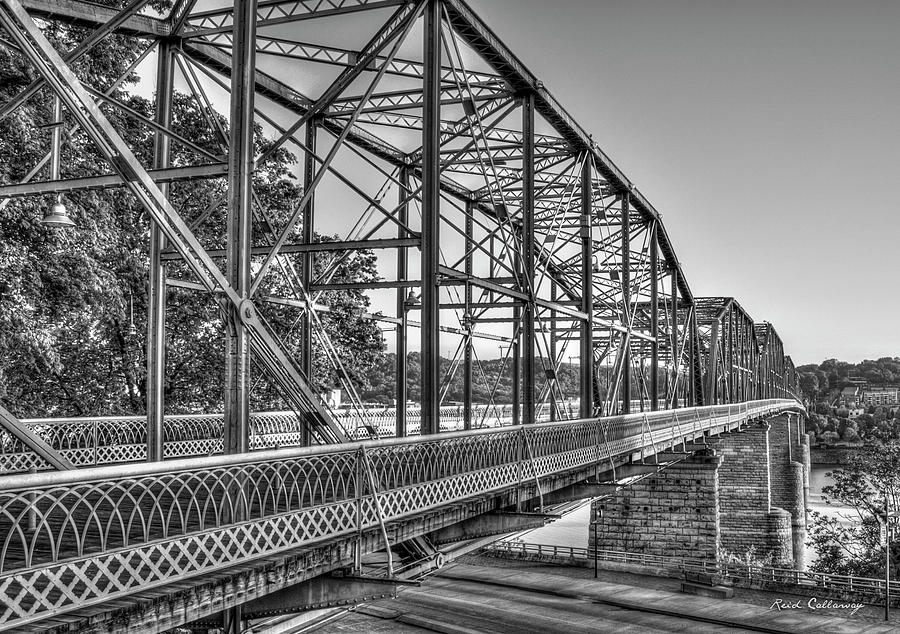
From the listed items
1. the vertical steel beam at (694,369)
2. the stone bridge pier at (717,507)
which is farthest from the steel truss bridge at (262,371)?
the vertical steel beam at (694,369)

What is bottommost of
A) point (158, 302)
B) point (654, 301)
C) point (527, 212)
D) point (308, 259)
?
point (158, 302)

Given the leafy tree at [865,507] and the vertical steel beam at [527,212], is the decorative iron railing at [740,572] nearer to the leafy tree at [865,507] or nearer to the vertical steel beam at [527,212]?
the leafy tree at [865,507]

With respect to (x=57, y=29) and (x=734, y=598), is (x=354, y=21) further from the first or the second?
(x=734, y=598)

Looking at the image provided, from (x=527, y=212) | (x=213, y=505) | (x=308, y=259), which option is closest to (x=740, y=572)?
(x=527, y=212)

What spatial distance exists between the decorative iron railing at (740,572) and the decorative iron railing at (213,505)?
15315mm

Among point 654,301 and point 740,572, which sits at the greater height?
point 654,301

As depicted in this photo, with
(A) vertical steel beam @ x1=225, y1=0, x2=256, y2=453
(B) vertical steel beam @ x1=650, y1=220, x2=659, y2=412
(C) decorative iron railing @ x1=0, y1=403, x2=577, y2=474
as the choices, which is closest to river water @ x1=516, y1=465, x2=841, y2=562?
(B) vertical steel beam @ x1=650, y1=220, x2=659, y2=412

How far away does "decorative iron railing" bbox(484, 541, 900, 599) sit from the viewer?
Result: 26047mm

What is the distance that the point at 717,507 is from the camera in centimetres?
3158

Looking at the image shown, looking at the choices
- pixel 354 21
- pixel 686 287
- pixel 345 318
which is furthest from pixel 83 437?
pixel 686 287

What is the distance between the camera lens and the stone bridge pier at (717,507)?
102ft

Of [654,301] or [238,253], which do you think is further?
[654,301]

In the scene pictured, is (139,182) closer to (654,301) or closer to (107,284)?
(107,284)

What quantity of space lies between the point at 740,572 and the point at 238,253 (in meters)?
24.9
